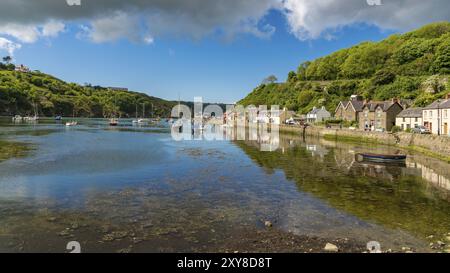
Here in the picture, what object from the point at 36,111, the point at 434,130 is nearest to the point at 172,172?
the point at 434,130

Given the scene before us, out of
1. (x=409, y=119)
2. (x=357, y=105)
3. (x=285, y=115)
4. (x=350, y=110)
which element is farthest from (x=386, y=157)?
(x=285, y=115)

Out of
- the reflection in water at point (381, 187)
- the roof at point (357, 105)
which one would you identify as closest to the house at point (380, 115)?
the roof at point (357, 105)

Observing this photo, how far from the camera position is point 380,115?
61000mm

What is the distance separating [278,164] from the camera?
1247 inches

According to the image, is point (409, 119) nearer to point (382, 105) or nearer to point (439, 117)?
point (382, 105)

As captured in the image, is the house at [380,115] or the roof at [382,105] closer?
the house at [380,115]

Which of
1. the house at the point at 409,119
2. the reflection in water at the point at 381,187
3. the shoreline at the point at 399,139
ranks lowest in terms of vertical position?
the reflection in water at the point at 381,187

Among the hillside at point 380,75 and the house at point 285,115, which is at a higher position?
the hillside at point 380,75

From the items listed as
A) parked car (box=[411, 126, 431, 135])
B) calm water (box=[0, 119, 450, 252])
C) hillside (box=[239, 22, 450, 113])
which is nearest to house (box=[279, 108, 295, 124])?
hillside (box=[239, 22, 450, 113])

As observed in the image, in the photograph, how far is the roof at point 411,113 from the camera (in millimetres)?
51406

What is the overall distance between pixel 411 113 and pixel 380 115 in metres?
Answer: 7.62

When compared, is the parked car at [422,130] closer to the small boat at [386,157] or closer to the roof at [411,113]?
the roof at [411,113]

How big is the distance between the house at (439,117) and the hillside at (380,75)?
1469cm
